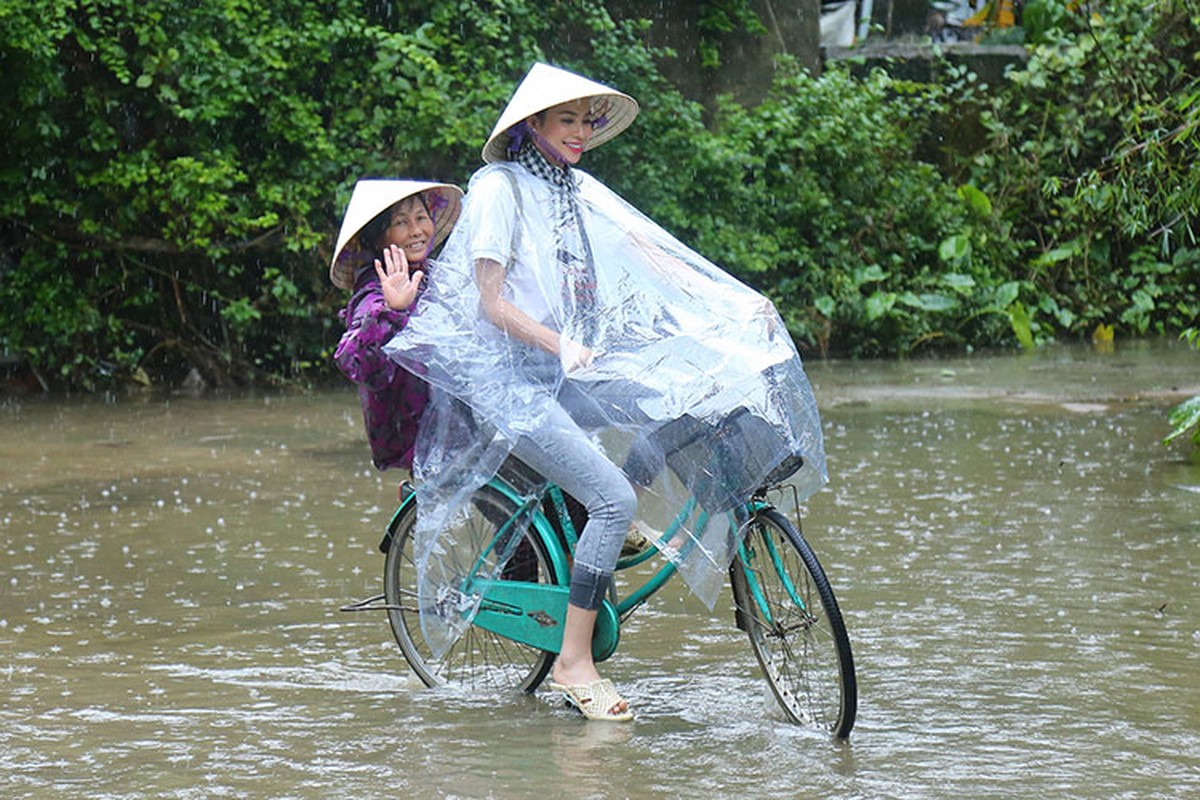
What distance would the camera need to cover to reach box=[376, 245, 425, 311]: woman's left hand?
526 cm

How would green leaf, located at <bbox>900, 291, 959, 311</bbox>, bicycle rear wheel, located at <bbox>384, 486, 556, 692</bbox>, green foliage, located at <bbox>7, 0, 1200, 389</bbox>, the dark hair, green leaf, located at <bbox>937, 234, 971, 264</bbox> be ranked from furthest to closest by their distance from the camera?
green leaf, located at <bbox>937, 234, 971, 264</bbox> → green leaf, located at <bbox>900, 291, 959, 311</bbox> → green foliage, located at <bbox>7, 0, 1200, 389</bbox> → bicycle rear wheel, located at <bbox>384, 486, 556, 692</bbox> → the dark hair

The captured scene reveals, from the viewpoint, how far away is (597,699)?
5148 millimetres

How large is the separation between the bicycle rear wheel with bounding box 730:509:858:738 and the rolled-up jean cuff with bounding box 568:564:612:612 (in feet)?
1.30

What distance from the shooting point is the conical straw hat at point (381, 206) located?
5320 mm

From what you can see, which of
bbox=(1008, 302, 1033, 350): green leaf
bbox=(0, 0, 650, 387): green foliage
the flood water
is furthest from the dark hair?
bbox=(1008, 302, 1033, 350): green leaf

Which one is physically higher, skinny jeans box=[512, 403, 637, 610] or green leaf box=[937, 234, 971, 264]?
skinny jeans box=[512, 403, 637, 610]

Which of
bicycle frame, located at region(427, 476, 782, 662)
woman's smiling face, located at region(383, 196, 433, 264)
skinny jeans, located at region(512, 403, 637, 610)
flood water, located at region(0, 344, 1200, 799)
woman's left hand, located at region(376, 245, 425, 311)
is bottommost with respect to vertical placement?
flood water, located at region(0, 344, 1200, 799)

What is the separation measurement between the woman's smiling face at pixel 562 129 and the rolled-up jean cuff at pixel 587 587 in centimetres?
120

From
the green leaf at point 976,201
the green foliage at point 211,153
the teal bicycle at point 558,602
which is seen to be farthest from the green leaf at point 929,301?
the teal bicycle at point 558,602

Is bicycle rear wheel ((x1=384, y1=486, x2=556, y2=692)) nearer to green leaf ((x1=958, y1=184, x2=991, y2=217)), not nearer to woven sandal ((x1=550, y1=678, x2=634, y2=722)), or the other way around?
woven sandal ((x1=550, y1=678, x2=634, y2=722))

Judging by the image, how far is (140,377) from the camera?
14.2 metres

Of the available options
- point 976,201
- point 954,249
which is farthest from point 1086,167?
point 954,249

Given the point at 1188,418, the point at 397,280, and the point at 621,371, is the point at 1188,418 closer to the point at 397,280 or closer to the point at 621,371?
the point at 621,371


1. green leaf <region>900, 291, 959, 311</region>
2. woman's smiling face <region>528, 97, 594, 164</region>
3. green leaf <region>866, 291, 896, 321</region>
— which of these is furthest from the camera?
green leaf <region>900, 291, 959, 311</region>
